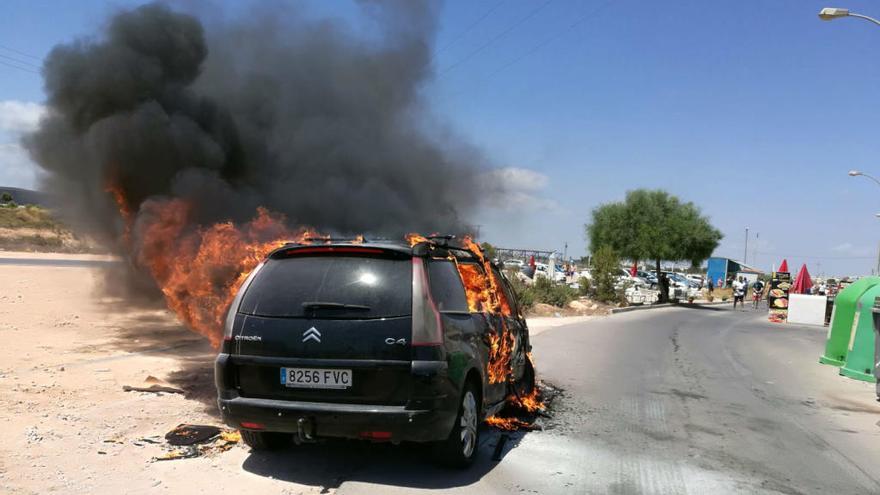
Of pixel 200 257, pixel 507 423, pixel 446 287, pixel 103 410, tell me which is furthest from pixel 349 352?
pixel 200 257

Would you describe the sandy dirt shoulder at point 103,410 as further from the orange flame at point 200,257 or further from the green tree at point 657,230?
the green tree at point 657,230

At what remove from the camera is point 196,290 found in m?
7.65

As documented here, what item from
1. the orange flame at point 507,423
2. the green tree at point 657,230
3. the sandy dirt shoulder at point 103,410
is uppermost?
the green tree at point 657,230

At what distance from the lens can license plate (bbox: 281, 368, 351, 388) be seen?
4.18 m

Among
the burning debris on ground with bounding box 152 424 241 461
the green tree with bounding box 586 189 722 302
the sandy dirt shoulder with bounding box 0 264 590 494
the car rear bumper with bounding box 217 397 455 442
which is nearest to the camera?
the car rear bumper with bounding box 217 397 455 442

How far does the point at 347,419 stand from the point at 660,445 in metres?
3.17

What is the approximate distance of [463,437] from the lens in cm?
460

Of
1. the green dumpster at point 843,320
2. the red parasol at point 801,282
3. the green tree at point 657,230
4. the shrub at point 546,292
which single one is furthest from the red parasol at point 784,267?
the green dumpster at point 843,320

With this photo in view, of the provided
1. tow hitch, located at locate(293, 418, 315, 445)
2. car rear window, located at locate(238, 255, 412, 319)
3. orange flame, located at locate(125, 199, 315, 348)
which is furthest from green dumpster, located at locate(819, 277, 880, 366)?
tow hitch, located at locate(293, 418, 315, 445)

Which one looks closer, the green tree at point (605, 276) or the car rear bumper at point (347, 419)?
the car rear bumper at point (347, 419)

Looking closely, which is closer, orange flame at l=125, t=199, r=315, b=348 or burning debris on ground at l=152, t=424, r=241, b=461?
burning debris on ground at l=152, t=424, r=241, b=461

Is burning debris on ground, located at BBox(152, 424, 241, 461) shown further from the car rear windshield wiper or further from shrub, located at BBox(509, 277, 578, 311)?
shrub, located at BBox(509, 277, 578, 311)

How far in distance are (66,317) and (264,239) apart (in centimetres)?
671

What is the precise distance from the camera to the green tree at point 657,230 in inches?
1471
